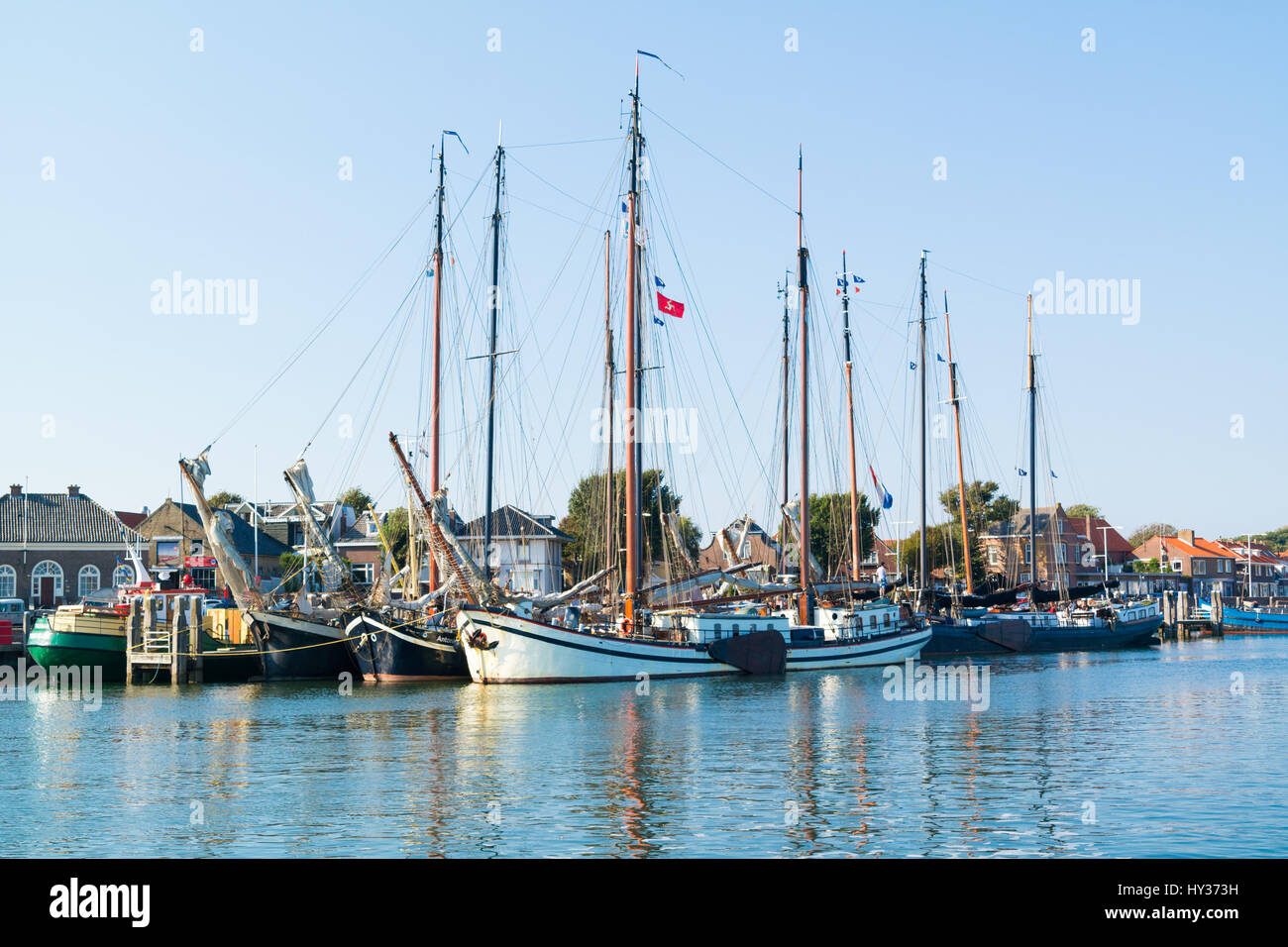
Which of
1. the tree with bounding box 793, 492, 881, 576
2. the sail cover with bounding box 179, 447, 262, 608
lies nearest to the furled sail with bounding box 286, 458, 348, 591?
the sail cover with bounding box 179, 447, 262, 608

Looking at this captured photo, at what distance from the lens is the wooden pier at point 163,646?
195 ft

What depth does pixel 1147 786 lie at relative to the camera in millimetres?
26531

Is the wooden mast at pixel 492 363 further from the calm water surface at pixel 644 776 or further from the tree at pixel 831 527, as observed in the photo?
the tree at pixel 831 527

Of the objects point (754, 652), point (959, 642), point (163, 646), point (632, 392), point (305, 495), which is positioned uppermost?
point (632, 392)

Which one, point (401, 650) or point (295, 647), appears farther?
point (295, 647)

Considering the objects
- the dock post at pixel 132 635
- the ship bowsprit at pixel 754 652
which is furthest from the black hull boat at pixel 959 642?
the dock post at pixel 132 635

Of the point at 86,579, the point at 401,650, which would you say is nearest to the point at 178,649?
the point at 401,650

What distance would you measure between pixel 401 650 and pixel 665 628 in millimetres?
12218

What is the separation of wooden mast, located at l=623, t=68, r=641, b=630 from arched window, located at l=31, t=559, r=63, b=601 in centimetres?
5303

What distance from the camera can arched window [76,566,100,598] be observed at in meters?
92.2

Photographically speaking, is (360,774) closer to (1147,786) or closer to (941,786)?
(941,786)

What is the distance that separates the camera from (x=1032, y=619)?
9025 cm

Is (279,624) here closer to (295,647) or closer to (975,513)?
(295,647)

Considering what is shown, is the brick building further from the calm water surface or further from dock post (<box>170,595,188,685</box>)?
the calm water surface
